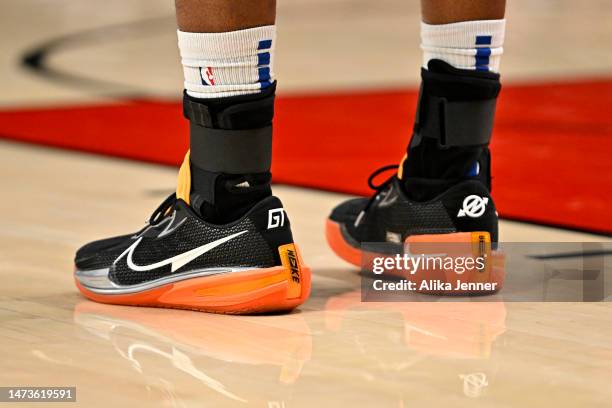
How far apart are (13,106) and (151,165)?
0.92 metres

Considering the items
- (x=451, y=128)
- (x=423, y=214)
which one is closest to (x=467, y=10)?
(x=451, y=128)

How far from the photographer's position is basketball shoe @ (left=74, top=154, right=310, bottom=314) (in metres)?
1.33

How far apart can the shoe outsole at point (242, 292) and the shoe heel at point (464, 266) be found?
0.18 metres

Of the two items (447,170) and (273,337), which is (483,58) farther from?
(273,337)

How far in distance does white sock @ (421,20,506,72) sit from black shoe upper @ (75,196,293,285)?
0.29m

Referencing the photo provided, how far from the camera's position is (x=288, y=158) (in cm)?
241

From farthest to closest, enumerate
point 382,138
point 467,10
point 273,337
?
1. point 382,138
2. point 467,10
3. point 273,337

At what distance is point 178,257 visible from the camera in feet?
4.51

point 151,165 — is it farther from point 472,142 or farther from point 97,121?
point 472,142

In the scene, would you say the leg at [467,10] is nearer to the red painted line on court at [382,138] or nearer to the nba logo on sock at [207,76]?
the nba logo on sock at [207,76]

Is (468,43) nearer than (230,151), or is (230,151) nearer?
(230,151)

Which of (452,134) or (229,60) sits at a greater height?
(229,60)

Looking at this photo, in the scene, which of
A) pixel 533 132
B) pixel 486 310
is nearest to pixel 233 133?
pixel 486 310

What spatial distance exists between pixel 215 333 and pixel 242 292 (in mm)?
80
